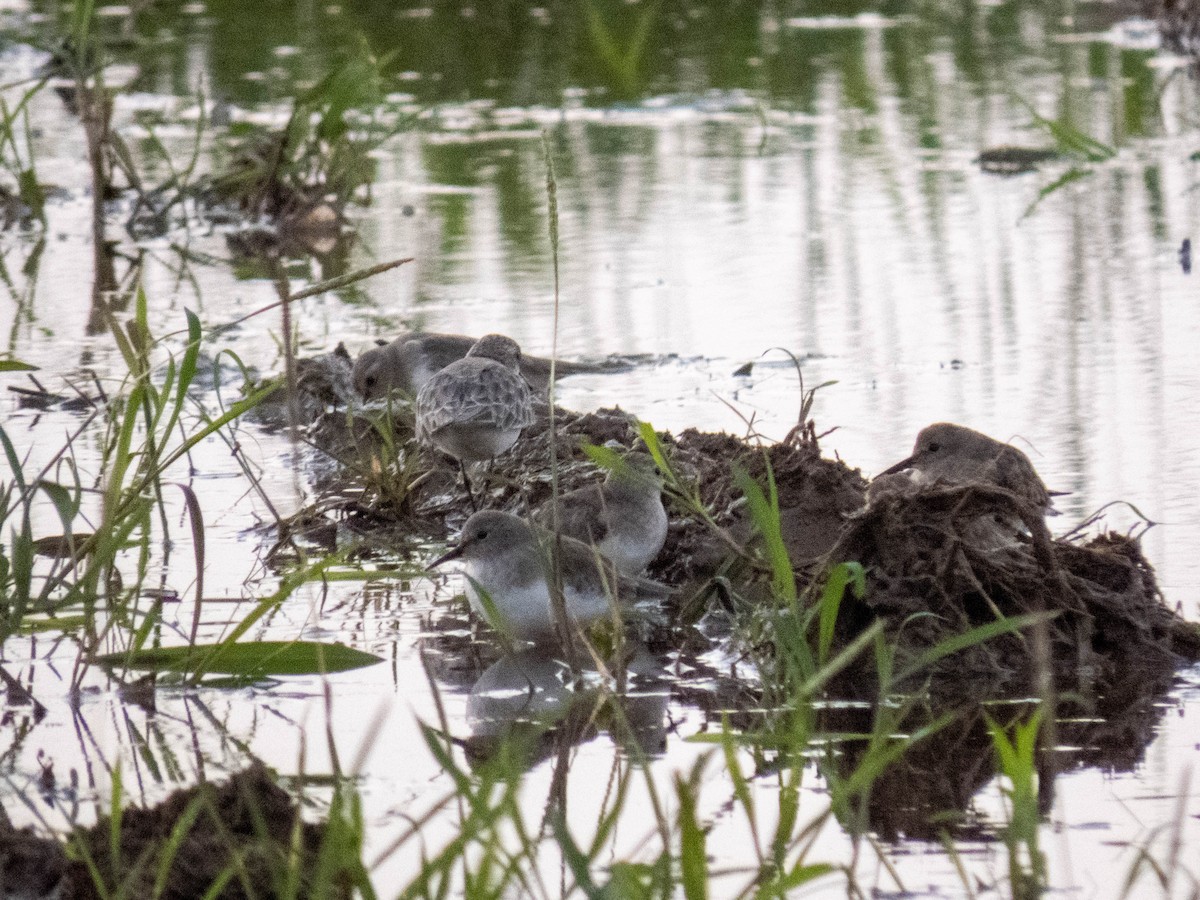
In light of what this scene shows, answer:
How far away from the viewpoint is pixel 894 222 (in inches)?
466

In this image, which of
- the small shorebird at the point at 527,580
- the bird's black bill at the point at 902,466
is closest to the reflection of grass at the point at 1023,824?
the small shorebird at the point at 527,580

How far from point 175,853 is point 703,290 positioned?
280 inches

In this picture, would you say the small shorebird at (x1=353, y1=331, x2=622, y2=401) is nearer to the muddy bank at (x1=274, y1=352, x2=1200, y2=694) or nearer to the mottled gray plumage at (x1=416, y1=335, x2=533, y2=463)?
the mottled gray plumage at (x1=416, y1=335, x2=533, y2=463)

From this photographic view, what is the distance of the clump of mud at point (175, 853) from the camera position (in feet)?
11.9

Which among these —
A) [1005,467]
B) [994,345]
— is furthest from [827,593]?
[994,345]

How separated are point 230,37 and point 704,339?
37.2ft

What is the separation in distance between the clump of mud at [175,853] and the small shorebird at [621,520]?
214cm

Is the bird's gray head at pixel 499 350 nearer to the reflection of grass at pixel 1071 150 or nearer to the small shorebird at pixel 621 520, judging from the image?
the small shorebird at pixel 621 520

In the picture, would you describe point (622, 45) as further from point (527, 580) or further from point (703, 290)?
point (527, 580)

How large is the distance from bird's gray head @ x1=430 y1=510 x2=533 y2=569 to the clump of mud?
1.91 meters

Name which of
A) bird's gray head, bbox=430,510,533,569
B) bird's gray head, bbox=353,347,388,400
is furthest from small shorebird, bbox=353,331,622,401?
bird's gray head, bbox=430,510,533,569

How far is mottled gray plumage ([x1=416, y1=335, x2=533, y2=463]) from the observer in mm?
7109

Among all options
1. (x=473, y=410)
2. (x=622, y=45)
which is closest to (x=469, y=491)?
(x=473, y=410)

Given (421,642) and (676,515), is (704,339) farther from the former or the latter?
(421,642)
